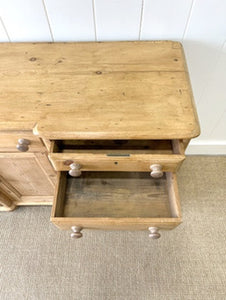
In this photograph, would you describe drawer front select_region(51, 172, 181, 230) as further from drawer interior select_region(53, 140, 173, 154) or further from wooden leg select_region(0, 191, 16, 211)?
wooden leg select_region(0, 191, 16, 211)

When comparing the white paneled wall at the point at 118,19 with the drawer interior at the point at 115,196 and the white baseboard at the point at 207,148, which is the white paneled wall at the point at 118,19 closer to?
the drawer interior at the point at 115,196

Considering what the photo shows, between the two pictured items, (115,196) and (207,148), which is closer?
(115,196)

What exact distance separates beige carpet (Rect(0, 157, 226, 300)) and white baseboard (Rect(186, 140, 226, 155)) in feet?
0.96

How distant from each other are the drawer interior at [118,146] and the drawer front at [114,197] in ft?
0.31

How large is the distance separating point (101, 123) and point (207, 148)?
101 cm

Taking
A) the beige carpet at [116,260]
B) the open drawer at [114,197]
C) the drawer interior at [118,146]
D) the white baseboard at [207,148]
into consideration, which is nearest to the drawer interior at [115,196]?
the open drawer at [114,197]

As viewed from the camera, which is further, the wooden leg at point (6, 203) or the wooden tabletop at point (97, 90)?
the wooden leg at point (6, 203)

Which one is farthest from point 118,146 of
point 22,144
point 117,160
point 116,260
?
point 116,260

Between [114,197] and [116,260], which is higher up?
[114,197]

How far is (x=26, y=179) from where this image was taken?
37.5 inches

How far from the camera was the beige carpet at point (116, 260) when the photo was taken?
102 centimetres

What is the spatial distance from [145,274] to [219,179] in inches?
28.2

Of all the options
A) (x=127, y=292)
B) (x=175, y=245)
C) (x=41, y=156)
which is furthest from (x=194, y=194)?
(x=41, y=156)

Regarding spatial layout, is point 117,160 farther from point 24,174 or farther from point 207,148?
point 207,148
